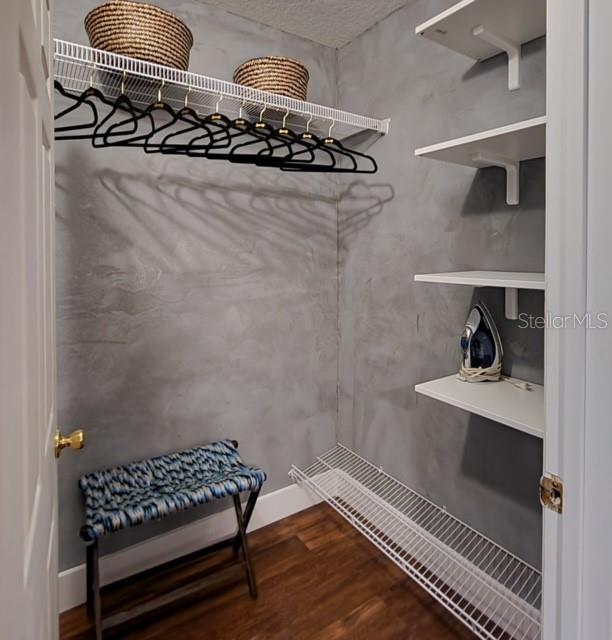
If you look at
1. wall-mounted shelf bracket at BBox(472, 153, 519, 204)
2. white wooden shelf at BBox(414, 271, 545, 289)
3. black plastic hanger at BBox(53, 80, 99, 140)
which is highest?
black plastic hanger at BBox(53, 80, 99, 140)

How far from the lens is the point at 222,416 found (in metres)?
2.09

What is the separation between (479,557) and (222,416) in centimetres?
121

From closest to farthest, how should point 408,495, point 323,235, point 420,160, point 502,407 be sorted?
point 502,407, point 420,160, point 408,495, point 323,235

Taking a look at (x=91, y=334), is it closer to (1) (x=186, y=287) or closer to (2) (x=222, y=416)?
(1) (x=186, y=287)

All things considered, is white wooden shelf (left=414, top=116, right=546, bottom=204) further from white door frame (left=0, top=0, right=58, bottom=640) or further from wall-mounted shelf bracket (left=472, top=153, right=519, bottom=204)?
white door frame (left=0, top=0, right=58, bottom=640)

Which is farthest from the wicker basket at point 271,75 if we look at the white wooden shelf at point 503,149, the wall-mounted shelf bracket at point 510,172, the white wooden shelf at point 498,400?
the white wooden shelf at point 498,400

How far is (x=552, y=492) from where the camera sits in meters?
0.81

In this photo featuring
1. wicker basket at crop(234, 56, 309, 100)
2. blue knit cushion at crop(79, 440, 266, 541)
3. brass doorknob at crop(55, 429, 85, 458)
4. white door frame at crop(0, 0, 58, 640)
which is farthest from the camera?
wicker basket at crop(234, 56, 309, 100)

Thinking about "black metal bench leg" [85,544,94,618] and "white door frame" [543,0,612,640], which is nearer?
"white door frame" [543,0,612,640]

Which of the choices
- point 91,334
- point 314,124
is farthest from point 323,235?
point 91,334

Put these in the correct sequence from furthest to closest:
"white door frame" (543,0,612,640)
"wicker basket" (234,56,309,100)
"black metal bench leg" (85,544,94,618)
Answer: "wicker basket" (234,56,309,100), "black metal bench leg" (85,544,94,618), "white door frame" (543,0,612,640)

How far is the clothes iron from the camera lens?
1574 mm

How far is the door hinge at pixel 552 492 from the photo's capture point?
792mm

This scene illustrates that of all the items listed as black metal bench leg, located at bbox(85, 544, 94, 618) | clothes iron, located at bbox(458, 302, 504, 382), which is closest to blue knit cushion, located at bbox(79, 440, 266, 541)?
black metal bench leg, located at bbox(85, 544, 94, 618)
